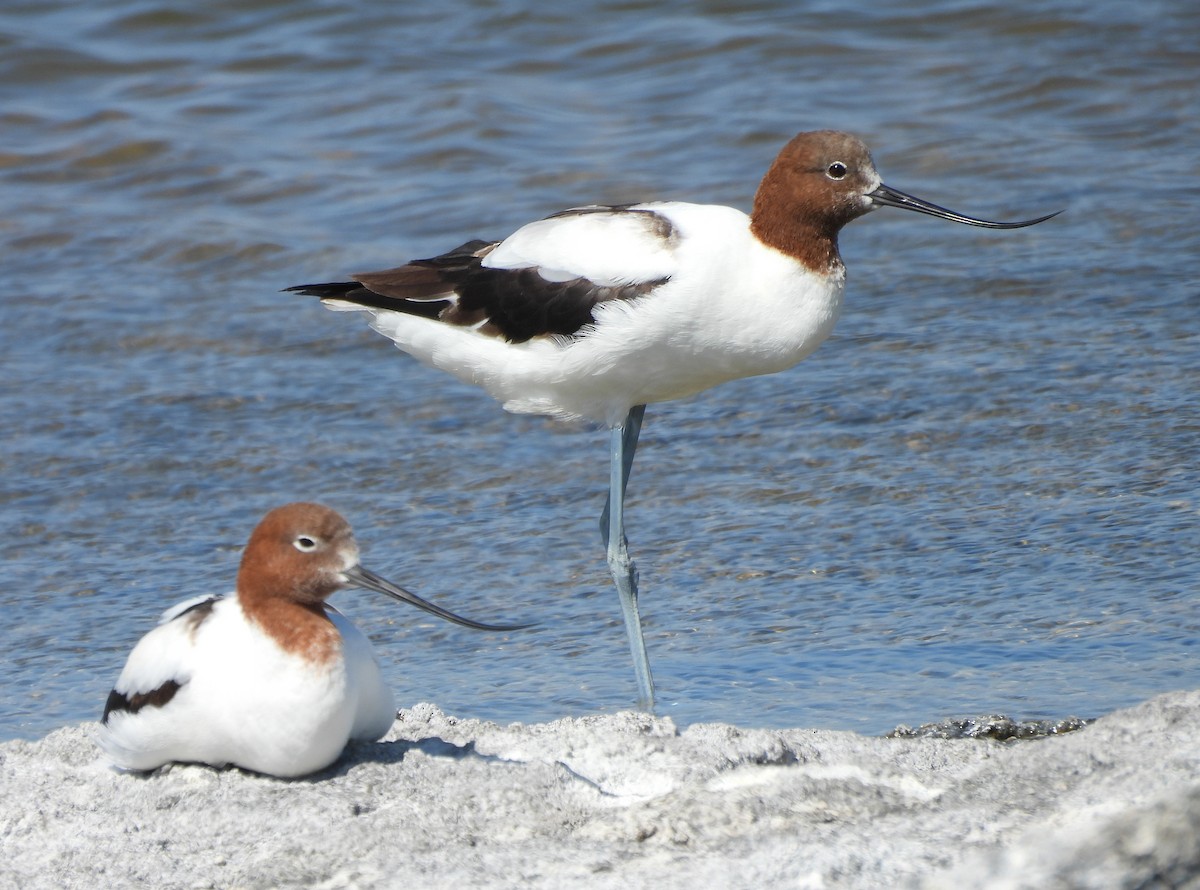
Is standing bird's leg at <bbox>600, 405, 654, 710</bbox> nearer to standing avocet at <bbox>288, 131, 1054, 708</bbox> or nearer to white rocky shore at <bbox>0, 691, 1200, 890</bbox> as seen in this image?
standing avocet at <bbox>288, 131, 1054, 708</bbox>

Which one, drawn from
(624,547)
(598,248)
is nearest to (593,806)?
(624,547)

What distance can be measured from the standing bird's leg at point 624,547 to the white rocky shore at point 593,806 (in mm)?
592

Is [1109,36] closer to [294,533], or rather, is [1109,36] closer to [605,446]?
[605,446]

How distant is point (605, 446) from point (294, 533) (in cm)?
323

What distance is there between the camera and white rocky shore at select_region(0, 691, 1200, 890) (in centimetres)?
317

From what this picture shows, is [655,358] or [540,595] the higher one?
[655,358]

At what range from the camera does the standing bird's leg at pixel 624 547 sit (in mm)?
4672

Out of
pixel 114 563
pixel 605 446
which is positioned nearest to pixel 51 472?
pixel 114 563

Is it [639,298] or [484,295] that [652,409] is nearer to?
[484,295]

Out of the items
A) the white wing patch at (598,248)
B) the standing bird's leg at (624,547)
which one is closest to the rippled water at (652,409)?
the standing bird's leg at (624,547)

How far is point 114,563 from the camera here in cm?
581

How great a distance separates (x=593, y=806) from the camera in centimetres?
362

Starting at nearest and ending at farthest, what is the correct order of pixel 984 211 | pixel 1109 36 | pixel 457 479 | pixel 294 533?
1. pixel 294 533
2. pixel 457 479
3. pixel 984 211
4. pixel 1109 36

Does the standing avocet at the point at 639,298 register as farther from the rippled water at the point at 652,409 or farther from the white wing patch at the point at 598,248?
the rippled water at the point at 652,409
